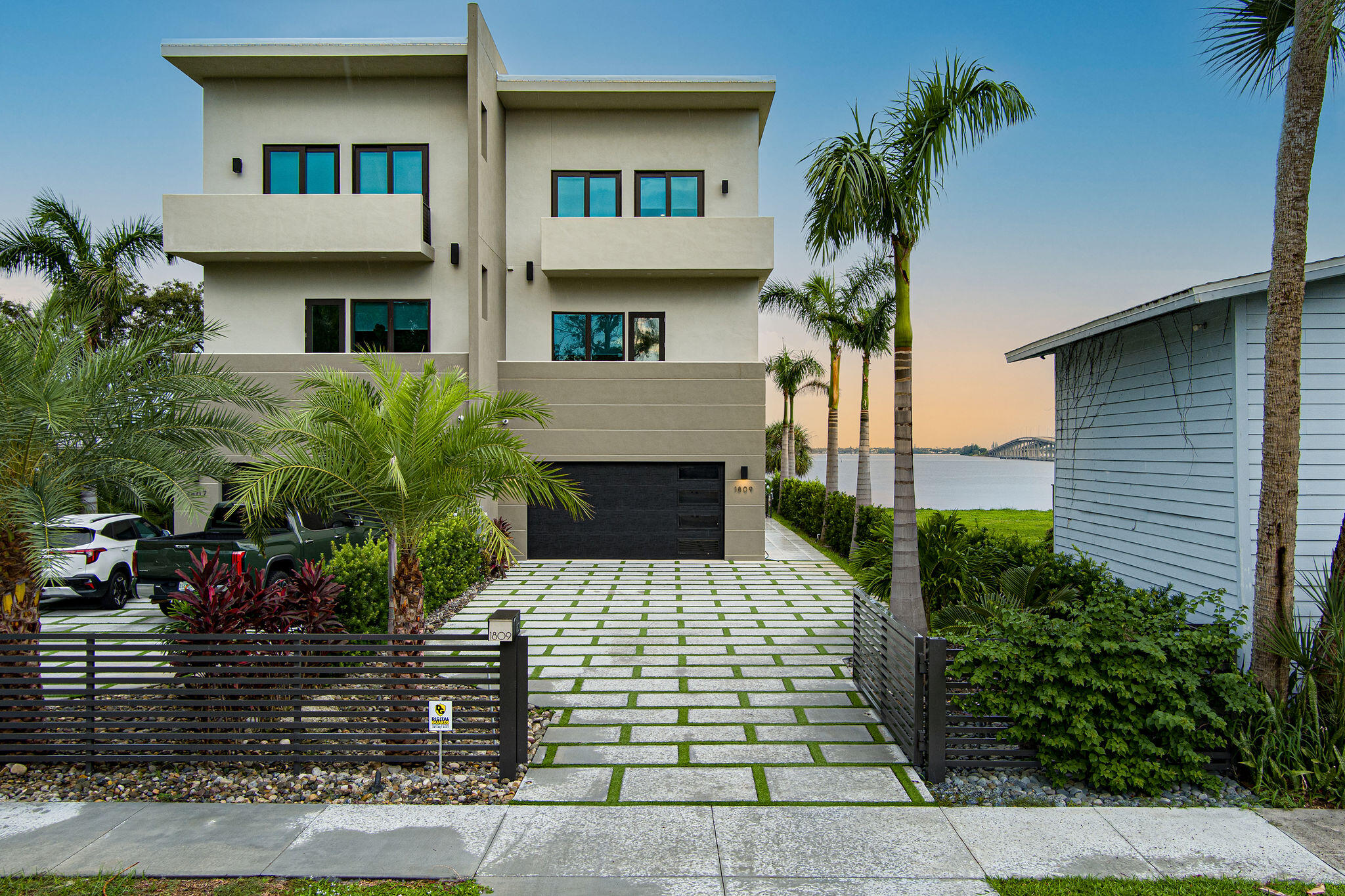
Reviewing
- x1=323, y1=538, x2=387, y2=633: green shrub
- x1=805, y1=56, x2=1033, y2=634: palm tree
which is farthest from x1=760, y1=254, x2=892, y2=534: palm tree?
x1=323, y1=538, x2=387, y2=633: green shrub

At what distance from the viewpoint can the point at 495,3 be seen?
1587 cm

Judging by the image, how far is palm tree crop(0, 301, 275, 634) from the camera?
579 centimetres

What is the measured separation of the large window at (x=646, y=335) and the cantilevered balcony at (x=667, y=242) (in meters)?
1.19

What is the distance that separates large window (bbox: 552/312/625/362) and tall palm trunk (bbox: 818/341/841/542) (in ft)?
21.0

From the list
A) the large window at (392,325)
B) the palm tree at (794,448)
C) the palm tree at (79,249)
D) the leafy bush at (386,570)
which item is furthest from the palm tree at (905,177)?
the palm tree at (794,448)

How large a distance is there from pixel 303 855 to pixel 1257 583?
6.97 m

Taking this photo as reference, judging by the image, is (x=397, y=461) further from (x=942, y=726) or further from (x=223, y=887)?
(x=942, y=726)

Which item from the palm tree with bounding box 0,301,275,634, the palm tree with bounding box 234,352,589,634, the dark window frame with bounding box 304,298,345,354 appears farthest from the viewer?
the dark window frame with bounding box 304,298,345,354

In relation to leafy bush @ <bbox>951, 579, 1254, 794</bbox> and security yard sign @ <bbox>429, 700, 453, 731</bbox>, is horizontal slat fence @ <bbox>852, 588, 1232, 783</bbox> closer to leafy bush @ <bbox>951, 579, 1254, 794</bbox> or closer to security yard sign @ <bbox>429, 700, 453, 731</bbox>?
leafy bush @ <bbox>951, 579, 1254, 794</bbox>

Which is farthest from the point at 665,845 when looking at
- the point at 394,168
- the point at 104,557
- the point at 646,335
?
the point at 394,168

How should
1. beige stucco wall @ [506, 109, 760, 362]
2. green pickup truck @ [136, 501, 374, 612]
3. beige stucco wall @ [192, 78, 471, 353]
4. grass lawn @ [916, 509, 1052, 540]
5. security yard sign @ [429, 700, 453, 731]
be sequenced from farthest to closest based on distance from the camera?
1. grass lawn @ [916, 509, 1052, 540]
2. beige stucco wall @ [506, 109, 760, 362]
3. beige stucco wall @ [192, 78, 471, 353]
4. green pickup truck @ [136, 501, 374, 612]
5. security yard sign @ [429, 700, 453, 731]

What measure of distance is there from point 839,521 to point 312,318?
13491 millimetres

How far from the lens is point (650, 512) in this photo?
16641 millimetres

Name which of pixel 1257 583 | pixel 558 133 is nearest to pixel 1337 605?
pixel 1257 583
